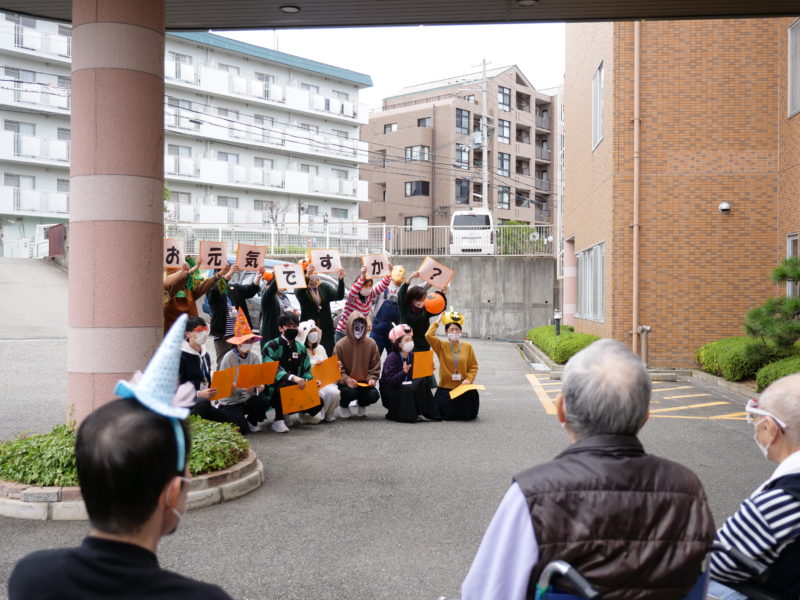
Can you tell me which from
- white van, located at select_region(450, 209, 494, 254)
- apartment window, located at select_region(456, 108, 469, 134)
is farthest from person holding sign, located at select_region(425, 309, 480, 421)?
apartment window, located at select_region(456, 108, 469, 134)

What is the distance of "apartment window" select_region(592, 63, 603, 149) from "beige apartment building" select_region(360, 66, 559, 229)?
26791mm

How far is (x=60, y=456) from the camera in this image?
5723 mm

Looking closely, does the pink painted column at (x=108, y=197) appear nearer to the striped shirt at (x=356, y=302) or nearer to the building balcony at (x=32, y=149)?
the striped shirt at (x=356, y=302)

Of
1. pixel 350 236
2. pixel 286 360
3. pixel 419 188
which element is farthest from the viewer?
pixel 419 188

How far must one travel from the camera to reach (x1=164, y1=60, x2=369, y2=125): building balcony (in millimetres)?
39309

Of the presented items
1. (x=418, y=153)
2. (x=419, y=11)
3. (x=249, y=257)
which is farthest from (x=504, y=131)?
(x=249, y=257)

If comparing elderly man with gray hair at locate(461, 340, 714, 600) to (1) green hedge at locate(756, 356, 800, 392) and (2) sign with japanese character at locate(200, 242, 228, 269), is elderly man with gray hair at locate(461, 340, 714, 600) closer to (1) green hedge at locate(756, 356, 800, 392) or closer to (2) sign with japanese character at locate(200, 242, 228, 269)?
(2) sign with japanese character at locate(200, 242, 228, 269)

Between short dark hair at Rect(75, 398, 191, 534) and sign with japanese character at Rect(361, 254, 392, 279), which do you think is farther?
sign with japanese character at Rect(361, 254, 392, 279)

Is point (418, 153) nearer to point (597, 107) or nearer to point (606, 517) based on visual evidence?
point (597, 107)

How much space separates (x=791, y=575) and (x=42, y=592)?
2.37 meters

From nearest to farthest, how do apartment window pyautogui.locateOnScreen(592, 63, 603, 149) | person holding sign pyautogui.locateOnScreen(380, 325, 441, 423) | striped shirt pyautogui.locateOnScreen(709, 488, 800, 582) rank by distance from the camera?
striped shirt pyautogui.locateOnScreen(709, 488, 800, 582) < person holding sign pyautogui.locateOnScreen(380, 325, 441, 423) < apartment window pyautogui.locateOnScreen(592, 63, 603, 149)

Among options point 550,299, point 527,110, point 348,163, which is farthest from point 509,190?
point 550,299

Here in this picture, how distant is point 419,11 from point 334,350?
4.53 metres

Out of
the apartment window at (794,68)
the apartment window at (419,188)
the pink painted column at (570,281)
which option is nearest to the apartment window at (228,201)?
the apartment window at (419,188)
